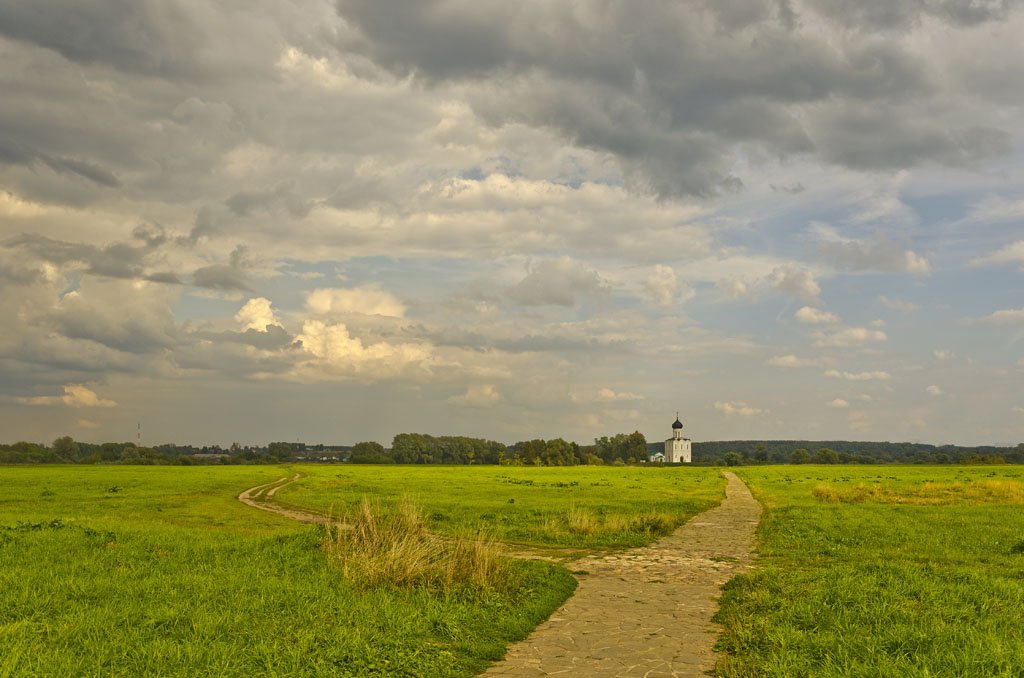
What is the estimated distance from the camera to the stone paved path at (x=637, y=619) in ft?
35.1

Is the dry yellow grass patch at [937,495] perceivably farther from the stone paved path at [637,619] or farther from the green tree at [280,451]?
the green tree at [280,451]

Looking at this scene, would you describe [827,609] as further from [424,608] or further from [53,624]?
[53,624]

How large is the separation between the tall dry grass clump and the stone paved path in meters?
1.91

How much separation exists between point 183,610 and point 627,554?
14.8m

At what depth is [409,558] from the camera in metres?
15.0


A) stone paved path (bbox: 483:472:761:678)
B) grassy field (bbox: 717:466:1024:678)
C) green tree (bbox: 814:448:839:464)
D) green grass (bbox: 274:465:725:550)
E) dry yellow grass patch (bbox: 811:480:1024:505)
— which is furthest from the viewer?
green tree (bbox: 814:448:839:464)

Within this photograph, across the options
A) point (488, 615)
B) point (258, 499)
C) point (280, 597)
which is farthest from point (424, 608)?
point (258, 499)

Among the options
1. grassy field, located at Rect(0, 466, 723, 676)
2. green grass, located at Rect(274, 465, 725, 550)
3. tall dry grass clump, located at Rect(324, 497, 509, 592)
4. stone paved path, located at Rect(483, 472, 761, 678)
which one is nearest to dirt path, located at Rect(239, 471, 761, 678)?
stone paved path, located at Rect(483, 472, 761, 678)

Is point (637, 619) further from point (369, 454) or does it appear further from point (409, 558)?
point (369, 454)

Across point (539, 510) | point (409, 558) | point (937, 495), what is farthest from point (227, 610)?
point (937, 495)

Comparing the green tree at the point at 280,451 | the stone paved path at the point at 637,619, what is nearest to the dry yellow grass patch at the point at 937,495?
the stone paved path at the point at 637,619

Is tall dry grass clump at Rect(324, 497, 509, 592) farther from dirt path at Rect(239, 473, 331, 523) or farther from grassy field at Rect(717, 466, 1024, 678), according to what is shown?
dirt path at Rect(239, 473, 331, 523)

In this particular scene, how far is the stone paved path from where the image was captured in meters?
10.7

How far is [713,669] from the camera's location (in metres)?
10.3
